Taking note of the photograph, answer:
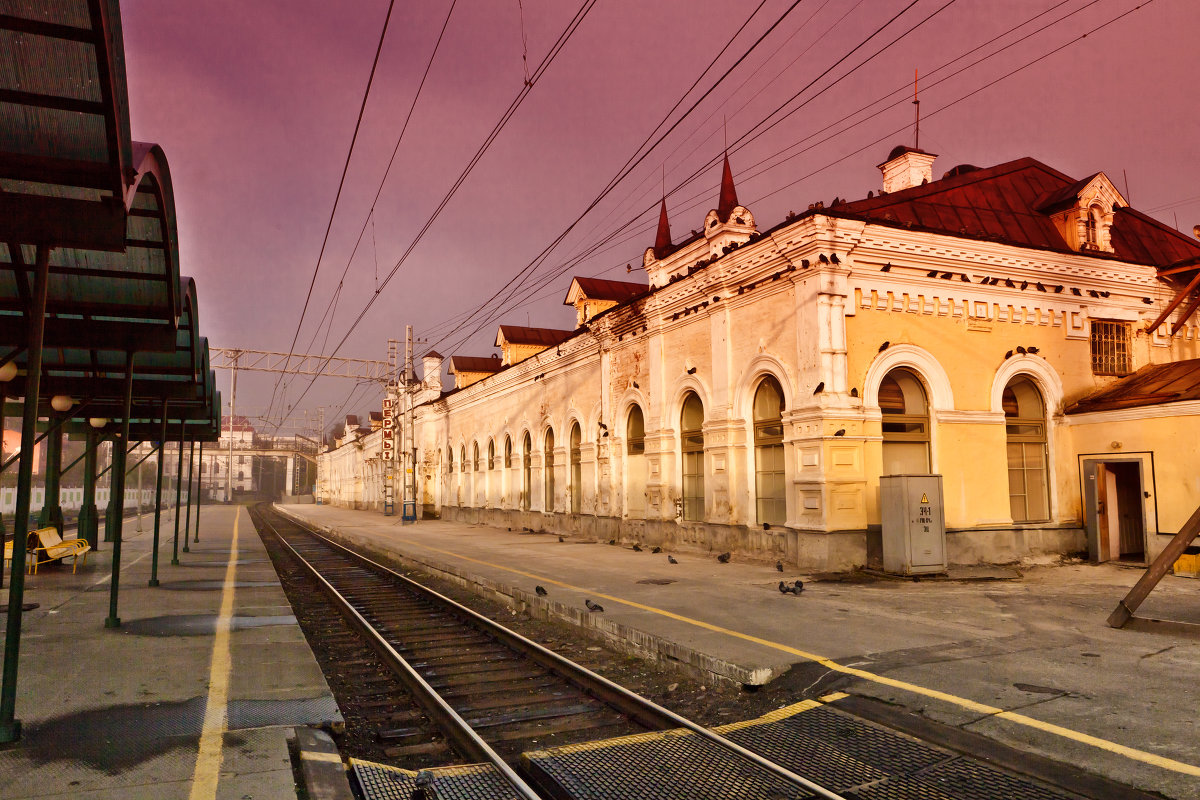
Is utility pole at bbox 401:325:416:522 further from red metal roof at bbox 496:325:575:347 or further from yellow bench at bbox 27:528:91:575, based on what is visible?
yellow bench at bbox 27:528:91:575

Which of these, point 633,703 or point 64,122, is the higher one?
point 64,122

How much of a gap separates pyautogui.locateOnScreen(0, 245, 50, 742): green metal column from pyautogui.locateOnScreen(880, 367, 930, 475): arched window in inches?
517

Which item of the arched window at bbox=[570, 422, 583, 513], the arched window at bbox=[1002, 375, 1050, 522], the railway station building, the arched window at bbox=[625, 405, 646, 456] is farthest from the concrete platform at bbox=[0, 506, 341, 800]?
the arched window at bbox=[1002, 375, 1050, 522]

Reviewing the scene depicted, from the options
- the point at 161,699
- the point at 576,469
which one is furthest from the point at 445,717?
the point at 576,469

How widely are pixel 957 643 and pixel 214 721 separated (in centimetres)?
710

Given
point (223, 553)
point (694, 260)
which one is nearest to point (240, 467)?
point (223, 553)

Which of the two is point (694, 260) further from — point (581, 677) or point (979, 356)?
point (581, 677)

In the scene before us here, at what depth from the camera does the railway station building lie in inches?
536

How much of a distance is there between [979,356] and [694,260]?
6702 mm

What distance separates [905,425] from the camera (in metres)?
14.6

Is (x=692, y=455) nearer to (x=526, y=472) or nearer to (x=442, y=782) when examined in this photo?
(x=526, y=472)

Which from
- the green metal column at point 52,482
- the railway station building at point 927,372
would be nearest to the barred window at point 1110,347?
the railway station building at point 927,372

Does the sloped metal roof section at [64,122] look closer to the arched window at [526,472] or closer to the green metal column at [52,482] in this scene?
the green metal column at [52,482]

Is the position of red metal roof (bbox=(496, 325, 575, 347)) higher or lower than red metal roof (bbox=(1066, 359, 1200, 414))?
higher
